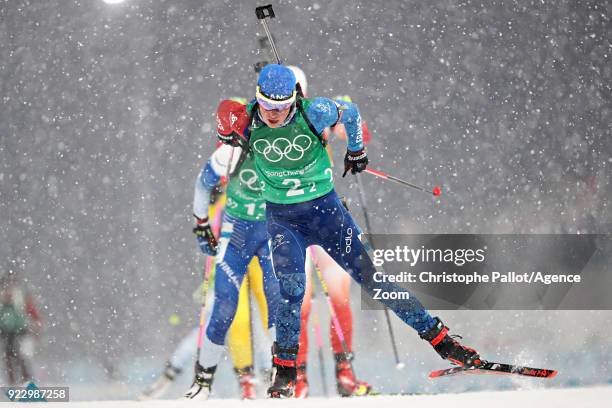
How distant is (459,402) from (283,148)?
4.70 ft

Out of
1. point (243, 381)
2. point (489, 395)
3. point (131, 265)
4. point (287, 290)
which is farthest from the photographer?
point (131, 265)

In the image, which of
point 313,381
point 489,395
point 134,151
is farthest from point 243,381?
point 489,395

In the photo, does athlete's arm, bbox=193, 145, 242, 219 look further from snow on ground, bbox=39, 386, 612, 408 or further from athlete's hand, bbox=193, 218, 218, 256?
snow on ground, bbox=39, 386, 612, 408

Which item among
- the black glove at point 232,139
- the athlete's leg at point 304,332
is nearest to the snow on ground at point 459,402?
the black glove at point 232,139

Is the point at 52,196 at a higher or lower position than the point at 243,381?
higher

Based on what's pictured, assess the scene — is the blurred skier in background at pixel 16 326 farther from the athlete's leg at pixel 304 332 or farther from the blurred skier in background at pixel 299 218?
the blurred skier in background at pixel 299 218

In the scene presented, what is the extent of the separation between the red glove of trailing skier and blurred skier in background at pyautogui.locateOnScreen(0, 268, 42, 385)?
240 cm

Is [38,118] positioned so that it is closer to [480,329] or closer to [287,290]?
[287,290]

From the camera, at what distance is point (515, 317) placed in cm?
508

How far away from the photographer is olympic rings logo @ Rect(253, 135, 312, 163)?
3375 millimetres

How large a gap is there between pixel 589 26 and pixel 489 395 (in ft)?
10.6

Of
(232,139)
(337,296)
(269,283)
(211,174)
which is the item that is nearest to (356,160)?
(232,139)

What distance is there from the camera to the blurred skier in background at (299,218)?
3.37 meters

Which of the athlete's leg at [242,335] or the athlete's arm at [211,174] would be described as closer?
the athlete's arm at [211,174]
